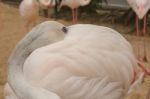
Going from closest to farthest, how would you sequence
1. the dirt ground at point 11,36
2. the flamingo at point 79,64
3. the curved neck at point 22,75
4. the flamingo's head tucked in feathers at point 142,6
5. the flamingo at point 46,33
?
1. the curved neck at point 22,75
2. the flamingo at point 46,33
3. the flamingo at point 79,64
4. the dirt ground at point 11,36
5. the flamingo's head tucked in feathers at point 142,6

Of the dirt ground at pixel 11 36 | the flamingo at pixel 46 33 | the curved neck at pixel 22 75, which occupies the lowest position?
the dirt ground at pixel 11 36

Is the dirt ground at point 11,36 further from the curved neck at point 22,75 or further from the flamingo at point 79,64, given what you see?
the curved neck at point 22,75

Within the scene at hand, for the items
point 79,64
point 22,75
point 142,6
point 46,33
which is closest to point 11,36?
point 142,6

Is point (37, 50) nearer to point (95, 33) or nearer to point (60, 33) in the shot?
point (60, 33)

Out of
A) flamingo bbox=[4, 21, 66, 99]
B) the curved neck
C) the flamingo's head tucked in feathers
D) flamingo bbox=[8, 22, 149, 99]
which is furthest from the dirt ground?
the curved neck

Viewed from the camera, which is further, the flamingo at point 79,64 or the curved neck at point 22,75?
the flamingo at point 79,64

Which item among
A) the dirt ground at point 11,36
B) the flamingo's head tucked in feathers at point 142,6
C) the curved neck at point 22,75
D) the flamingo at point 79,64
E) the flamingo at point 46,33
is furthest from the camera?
the flamingo's head tucked in feathers at point 142,6

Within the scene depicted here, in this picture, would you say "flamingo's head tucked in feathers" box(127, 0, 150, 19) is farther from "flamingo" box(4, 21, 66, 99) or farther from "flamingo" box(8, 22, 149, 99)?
"flamingo" box(4, 21, 66, 99)

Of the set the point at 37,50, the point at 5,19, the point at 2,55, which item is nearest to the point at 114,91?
the point at 37,50

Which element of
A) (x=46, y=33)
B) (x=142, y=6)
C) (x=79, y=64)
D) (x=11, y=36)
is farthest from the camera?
(x=11, y=36)

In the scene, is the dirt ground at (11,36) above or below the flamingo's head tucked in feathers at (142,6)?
below

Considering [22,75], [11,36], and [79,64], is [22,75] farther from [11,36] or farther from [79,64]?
[11,36]

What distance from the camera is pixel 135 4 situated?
425cm

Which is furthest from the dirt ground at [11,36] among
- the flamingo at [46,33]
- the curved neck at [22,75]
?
the curved neck at [22,75]
